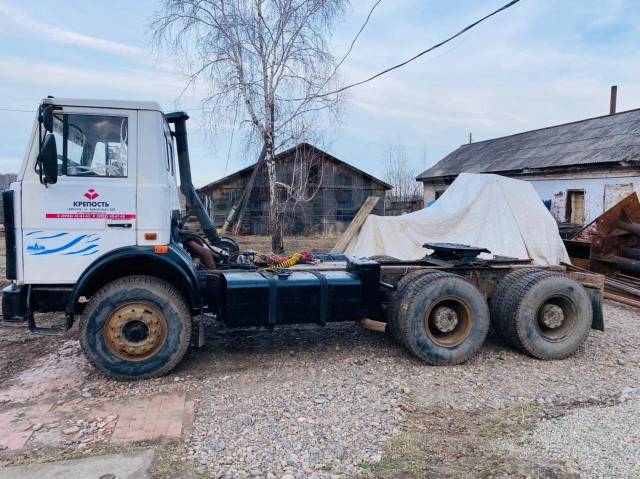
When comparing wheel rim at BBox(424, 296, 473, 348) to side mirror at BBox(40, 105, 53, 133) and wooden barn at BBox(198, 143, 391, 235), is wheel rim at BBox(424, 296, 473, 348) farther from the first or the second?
wooden barn at BBox(198, 143, 391, 235)

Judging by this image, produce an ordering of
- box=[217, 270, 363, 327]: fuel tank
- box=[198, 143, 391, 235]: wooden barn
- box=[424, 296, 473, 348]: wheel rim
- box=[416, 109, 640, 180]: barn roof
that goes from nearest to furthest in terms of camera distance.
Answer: box=[217, 270, 363, 327]: fuel tank
box=[424, 296, 473, 348]: wheel rim
box=[416, 109, 640, 180]: barn roof
box=[198, 143, 391, 235]: wooden barn

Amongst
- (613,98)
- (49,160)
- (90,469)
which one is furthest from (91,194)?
(613,98)

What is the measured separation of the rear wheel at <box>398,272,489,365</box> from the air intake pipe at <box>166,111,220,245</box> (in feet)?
9.61

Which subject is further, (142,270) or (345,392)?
(142,270)

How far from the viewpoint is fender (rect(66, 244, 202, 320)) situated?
15.7ft

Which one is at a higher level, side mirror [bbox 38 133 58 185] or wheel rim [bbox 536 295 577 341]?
side mirror [bbox 38 133 58 185]

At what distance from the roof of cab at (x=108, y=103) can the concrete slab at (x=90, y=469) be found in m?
3.32

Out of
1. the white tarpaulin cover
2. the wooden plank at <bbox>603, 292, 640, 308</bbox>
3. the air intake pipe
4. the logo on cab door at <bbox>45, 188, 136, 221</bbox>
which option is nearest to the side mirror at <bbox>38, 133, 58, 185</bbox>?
the logo on cab door at <bbox>45, 188, 136, 221</bbox>

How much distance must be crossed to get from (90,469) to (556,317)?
5.29 metres

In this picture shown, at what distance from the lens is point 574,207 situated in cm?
1820

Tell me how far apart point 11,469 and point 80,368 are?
203 cm

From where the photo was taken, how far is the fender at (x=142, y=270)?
478 cm

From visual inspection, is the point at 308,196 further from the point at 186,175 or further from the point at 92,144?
the point at 92,144

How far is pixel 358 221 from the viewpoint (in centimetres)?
1299
